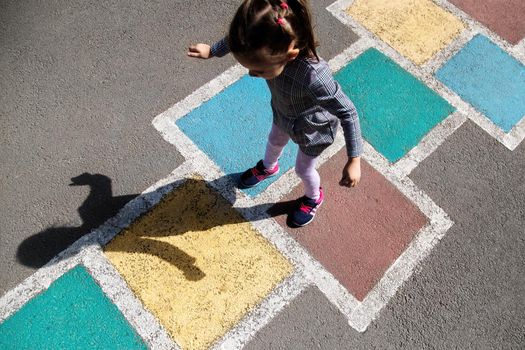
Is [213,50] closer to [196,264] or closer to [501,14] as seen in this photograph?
[196,264]

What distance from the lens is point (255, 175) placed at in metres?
3.41

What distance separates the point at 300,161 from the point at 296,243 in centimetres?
69

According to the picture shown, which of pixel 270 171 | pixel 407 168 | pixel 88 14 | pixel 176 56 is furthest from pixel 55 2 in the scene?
pixel 407 168

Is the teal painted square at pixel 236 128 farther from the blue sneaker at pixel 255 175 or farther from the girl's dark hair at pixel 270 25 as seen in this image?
the girl's dark hair at pixel 270 25

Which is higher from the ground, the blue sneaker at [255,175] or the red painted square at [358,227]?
the blue sneaker at [255,175]

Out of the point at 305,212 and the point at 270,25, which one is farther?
the point at 305,212

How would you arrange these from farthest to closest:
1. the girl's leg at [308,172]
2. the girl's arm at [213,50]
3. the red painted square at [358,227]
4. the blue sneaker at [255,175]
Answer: the blue sneaker at [255,175], the red painted square at [358,227], the girl's leg at [308,172], the girl's arm at [213,50]

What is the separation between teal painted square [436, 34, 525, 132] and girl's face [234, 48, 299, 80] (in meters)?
2.46

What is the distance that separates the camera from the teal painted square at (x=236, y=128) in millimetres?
3570

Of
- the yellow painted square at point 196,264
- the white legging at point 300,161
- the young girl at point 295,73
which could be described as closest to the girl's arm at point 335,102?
the young girl at point 295,73

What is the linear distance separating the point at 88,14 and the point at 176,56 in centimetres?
100

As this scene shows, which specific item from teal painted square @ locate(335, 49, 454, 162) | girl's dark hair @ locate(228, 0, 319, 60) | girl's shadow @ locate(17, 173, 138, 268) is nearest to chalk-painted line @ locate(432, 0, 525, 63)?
teal painted square @ locate(335, 49, 454, 162)

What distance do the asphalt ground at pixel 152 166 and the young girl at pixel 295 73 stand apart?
1.14 metres

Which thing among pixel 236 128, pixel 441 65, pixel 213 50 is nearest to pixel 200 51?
pixel 213 50
